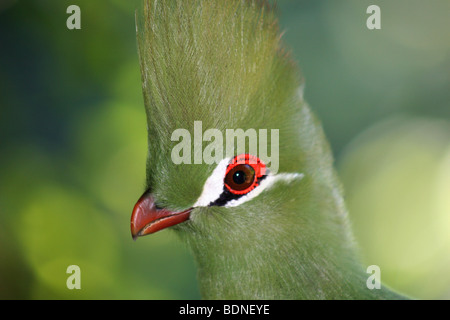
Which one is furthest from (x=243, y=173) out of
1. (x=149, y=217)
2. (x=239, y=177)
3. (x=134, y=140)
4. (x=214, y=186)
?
(x=134, y=140)

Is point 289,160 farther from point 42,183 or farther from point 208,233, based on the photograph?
point 42,183

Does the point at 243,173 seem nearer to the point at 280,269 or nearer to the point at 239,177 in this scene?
the point at 239,177

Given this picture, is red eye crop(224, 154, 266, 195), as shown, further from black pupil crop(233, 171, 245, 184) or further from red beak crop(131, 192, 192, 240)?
red beak crop(131, 192, 192, 240)

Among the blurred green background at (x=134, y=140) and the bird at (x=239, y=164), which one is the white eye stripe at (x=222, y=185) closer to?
the bird at (x=239, y=164)

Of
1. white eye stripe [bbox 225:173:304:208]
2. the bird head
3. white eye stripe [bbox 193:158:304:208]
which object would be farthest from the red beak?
white eye stripe [bbox 225:173:304:208]

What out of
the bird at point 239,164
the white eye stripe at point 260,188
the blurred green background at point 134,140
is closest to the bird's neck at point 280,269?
the bird at point 239,164

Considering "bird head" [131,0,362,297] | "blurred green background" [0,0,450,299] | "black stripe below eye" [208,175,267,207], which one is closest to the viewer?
"bird head" [131,0,362,297]

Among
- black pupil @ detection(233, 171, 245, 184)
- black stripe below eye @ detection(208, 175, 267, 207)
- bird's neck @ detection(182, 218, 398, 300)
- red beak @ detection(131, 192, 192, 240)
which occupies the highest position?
black pupil @ detection(233, 171, 245, 184)
